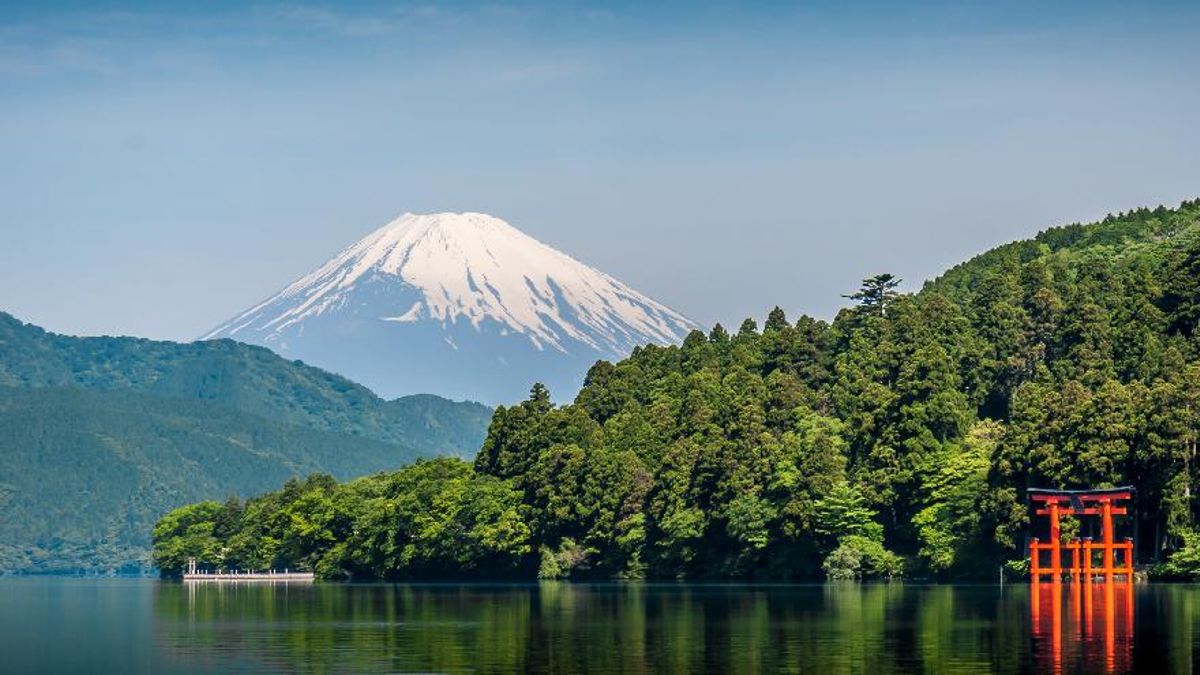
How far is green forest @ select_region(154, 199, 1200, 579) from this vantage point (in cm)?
10875

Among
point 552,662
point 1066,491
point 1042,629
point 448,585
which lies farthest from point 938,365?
point 552,662

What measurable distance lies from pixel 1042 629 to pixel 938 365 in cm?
6149

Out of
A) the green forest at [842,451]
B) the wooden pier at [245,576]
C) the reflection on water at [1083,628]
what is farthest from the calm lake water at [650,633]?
the wooden pier at [245,576]

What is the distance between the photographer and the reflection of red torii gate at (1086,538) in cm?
10275

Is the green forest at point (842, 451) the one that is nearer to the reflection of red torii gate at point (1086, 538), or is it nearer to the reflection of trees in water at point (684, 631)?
the reflection of red torii gate at point (1086, 538)

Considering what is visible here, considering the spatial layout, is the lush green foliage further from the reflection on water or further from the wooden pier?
the reflection on water

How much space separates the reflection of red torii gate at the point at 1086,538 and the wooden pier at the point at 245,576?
215 ft

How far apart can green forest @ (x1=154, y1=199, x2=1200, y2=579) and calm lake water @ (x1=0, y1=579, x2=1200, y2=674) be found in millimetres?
10394

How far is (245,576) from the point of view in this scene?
6658 inches

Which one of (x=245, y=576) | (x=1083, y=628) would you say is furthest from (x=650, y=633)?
(x=245, y=576)

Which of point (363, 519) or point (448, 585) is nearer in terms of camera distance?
point (448, 585)

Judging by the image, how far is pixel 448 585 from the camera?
131625mm

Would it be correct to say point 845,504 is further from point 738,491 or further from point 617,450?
point 617,450

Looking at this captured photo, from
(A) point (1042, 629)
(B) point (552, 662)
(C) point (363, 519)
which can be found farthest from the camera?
(C) point (363, 519)
